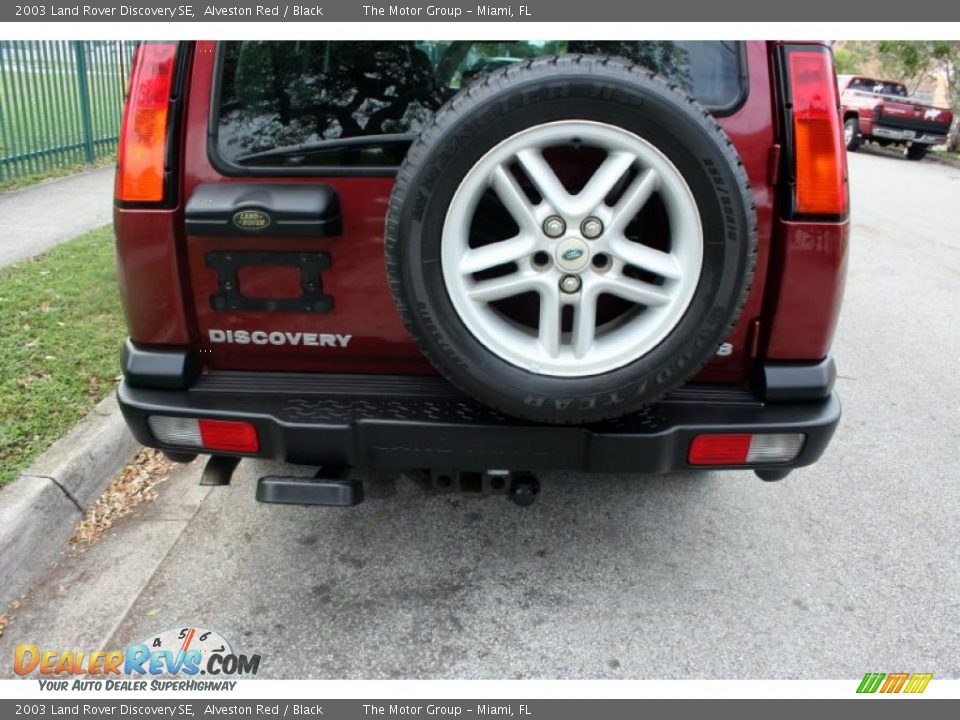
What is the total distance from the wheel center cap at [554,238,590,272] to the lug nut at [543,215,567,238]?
0.03m

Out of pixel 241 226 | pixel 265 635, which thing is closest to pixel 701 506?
pixel 265 635

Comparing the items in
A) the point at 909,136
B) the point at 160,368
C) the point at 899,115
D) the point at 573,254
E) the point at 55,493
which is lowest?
the point at 55,493

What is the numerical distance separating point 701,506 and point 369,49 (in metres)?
2.29

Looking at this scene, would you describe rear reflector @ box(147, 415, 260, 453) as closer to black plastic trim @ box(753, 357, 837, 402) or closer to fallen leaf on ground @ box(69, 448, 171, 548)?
fallen leaf on ground @ box(69, 448, 171, 548)

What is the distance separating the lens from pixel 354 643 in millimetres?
2424

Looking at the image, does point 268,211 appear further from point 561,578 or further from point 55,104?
point 55,104

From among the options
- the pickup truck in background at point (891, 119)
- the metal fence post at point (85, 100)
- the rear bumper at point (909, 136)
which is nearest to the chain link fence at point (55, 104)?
the metal fence post at point (85, 100)

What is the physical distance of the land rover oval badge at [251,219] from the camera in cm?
214

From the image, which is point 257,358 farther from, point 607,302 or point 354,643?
point 607,302

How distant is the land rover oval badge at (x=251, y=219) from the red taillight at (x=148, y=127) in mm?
259

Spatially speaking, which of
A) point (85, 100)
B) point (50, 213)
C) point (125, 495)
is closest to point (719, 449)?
point (125, 495)

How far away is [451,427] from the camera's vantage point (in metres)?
2.21

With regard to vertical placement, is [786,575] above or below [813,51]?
below

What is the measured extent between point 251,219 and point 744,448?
1626 mm
